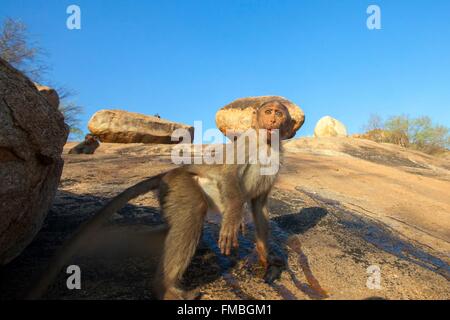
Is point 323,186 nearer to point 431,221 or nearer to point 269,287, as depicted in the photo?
point 431,221

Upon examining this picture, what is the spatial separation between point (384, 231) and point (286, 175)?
3164 millimetres

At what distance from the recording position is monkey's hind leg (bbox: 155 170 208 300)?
3.04m

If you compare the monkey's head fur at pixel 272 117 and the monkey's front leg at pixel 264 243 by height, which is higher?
the monkey's head fur at pixel 272 117

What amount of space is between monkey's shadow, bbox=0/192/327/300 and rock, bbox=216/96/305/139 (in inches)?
755

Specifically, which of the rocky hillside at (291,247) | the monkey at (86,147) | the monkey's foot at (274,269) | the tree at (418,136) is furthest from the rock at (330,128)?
the monkey's foot at (274,269)

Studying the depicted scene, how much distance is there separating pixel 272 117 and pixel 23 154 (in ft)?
8.36

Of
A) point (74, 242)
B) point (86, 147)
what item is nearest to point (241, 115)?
point (86, 147)

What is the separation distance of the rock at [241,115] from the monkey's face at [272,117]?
19.6m

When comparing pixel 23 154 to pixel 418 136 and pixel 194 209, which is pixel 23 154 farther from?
pixel 418 136

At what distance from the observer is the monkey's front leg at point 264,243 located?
3557 mm

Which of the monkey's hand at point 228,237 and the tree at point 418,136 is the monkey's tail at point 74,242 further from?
the tree at point 418,136

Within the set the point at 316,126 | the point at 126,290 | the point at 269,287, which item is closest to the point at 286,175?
the point at 269,287

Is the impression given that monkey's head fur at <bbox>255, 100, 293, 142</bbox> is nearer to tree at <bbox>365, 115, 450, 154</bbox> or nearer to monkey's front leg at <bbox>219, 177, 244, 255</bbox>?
monkey's front leg at <bbox>219, 177, 244, 255</bbox>

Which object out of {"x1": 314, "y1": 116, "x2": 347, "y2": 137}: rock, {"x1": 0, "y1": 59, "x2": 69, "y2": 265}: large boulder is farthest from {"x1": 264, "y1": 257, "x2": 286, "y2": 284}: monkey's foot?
{"x1": 314, "y1": 116, "x2": 347, "y2": 137}: rock
